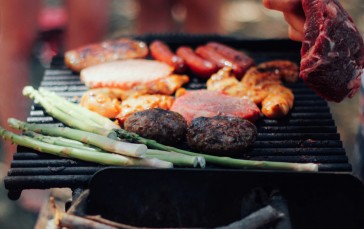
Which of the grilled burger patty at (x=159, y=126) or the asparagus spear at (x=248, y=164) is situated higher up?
the grilled burger patty at (x=159, y=126)

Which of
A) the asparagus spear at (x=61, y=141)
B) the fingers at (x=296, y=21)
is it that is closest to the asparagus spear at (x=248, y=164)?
the asparagus spear at (x=61, y=141)

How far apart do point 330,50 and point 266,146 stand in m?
0.83

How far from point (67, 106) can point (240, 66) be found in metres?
1.58

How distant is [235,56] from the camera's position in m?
5.06

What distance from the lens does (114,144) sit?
368 centimetres

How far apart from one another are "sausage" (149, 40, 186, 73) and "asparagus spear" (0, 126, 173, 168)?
159 centimetres

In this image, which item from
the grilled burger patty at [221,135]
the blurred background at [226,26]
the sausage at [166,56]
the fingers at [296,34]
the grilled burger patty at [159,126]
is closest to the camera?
the grilled burger patty at [221,135]

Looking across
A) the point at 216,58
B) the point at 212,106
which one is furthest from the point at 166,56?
the point at 212,106

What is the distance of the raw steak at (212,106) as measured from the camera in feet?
13.9

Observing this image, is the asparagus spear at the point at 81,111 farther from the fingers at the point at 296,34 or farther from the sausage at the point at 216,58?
the fingers at the point at 296,34

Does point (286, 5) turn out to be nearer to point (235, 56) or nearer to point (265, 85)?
point (265, 85)

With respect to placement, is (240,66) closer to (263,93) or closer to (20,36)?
(263,93)

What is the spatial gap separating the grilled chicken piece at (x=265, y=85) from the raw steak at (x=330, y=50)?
36cm

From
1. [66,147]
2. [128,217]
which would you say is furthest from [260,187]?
[66,147]
